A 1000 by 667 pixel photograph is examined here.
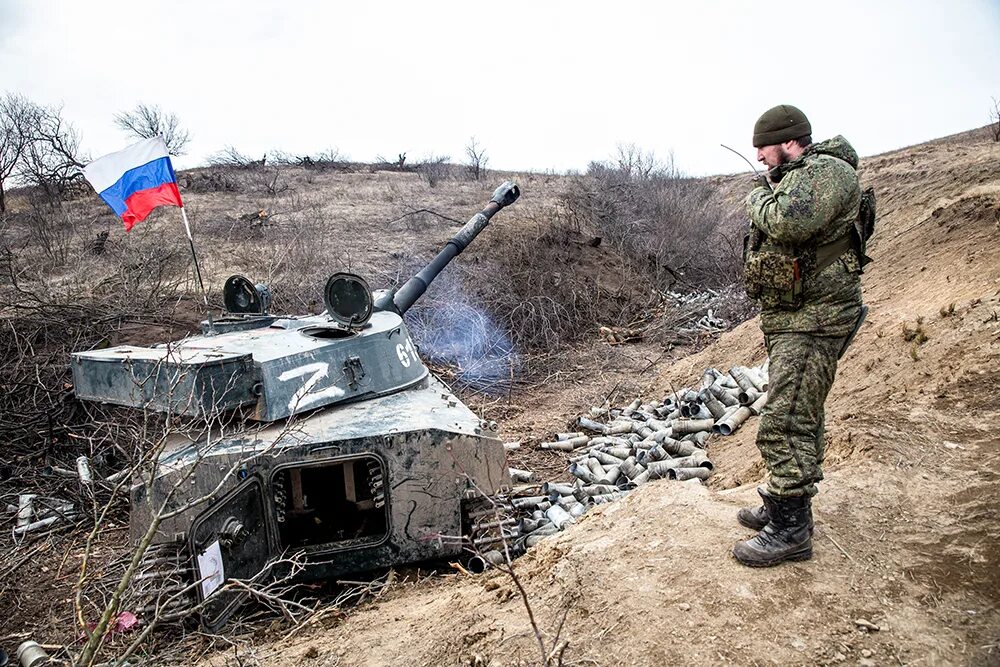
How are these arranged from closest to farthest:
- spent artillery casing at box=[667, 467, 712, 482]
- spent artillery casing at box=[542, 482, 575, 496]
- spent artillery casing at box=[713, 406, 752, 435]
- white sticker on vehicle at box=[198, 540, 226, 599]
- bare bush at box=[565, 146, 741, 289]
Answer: white sticker on vehicle at box=[198, 540, 226, 599] → spent artillery casing at box=[667, 467, 712, 482] → spent artillery casing at box=[542, 482, 575, 496] → spent artillery casing at box=[713, 406, 752, 435] → bare bush at box=[565, 146, 741, 289]

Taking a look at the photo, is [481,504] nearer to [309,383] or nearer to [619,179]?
[309,383]

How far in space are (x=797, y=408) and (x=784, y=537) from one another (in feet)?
1.96

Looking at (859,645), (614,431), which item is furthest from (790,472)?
(614,431)

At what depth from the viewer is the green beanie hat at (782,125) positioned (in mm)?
3170

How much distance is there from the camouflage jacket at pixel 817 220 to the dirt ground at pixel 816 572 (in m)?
1.11

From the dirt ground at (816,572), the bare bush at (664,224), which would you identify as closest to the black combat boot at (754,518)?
the dirt ground at (816,572)

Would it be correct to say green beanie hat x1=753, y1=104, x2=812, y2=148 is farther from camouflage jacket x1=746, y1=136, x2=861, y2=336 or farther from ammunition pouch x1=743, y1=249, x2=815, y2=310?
ammunition pouch x1=743, y1=249, x2=815, y2=310

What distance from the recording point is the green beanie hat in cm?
317

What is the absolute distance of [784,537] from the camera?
3.22 metres

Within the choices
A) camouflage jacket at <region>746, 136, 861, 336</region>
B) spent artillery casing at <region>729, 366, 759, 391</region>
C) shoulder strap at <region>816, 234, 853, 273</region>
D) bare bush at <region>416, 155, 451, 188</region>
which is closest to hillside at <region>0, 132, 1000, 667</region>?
spent artillery casing at <region>729, 366, 759, 391</region>

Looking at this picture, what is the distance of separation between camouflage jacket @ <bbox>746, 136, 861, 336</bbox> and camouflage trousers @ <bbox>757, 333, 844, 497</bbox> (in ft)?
0.27

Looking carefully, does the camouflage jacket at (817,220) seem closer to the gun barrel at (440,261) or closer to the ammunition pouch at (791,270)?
the ammunition pouch at (791,270)

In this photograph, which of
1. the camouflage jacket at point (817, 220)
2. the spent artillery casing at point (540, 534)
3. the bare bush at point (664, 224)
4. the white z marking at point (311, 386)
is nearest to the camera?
the camouflage jacket at point (817, 220)

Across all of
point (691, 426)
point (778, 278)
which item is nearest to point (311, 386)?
point (778, 278)
